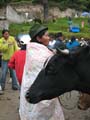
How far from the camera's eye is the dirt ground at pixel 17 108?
28.3 ft

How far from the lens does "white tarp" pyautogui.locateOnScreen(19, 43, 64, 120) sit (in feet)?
18.9

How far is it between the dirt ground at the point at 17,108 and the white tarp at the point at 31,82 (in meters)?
2.69

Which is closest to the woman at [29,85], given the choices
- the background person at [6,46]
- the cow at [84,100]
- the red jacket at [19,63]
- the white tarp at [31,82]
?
the white tarp at [31,82]

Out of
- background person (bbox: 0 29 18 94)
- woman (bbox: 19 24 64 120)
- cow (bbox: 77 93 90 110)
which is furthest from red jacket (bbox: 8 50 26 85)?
background person (bbox: 0 29 18 94)

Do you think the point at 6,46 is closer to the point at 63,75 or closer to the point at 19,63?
the point at 19,63

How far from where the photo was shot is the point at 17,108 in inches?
371

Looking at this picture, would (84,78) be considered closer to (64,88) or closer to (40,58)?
(64,88)

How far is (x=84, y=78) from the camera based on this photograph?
16.2ft

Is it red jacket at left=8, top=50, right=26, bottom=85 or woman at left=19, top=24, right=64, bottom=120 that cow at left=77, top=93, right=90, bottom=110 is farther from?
woman at left=19, top=24, right=64, bottom=120

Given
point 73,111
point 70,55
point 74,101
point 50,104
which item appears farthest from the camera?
point 74,101

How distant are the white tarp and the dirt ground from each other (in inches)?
106

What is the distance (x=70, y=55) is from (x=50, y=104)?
3.86 feet

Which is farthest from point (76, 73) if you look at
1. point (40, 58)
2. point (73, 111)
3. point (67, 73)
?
point (73, 111)

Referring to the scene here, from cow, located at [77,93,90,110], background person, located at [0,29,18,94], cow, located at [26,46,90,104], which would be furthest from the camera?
background person, located at [0,29,18,94]
